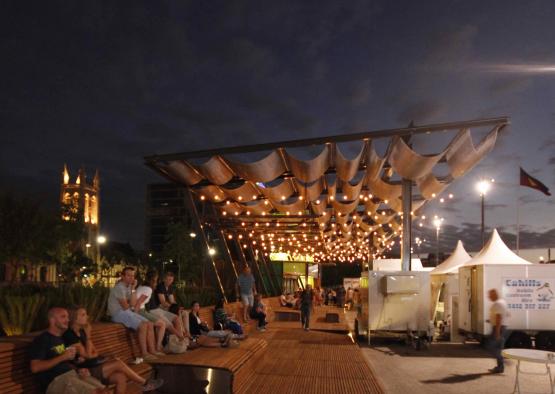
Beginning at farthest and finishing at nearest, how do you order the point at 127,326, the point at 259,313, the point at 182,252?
the point at 182,252 < the point at 259,313 < the point at 127,326

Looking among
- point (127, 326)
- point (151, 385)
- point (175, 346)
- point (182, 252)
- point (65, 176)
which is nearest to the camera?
point (151, 385)

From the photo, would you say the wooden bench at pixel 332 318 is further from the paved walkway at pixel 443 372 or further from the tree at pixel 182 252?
the tree at pixel 182 252

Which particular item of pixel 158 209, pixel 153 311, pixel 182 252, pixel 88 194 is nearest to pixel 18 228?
pixel 182 252

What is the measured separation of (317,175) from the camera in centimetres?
1227

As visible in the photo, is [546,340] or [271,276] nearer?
[546,340]

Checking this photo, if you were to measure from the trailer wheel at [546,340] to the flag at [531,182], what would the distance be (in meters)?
10.5

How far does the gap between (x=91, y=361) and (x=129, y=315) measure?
6.23 ft

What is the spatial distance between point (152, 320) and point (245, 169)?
486cm

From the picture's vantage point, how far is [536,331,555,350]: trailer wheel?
1109 cm

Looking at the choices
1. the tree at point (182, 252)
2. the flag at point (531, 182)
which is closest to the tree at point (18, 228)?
the tree at point (182, 252)

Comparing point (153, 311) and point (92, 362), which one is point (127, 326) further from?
point (92, 362)

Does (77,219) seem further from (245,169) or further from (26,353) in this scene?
(26,353)

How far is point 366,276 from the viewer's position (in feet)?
42.1

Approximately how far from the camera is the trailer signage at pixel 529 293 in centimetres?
1115
